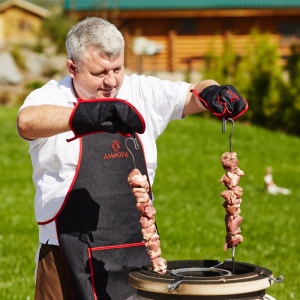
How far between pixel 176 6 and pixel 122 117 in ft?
112

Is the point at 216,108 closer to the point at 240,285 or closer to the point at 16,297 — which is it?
the point at 240,285

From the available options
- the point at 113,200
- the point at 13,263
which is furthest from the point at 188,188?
the point at 113,200

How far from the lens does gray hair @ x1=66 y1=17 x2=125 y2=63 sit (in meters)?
4.10

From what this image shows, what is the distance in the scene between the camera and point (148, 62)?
38000 millimetres

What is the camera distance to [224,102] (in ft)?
13.0

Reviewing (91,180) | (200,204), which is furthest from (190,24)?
(91,180)

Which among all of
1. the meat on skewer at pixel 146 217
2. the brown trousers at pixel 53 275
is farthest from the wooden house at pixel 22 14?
the meat on skewer at pixel 146 217

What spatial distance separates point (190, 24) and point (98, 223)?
3596cm

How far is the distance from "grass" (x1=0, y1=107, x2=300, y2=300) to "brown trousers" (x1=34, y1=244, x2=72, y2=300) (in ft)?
9.13

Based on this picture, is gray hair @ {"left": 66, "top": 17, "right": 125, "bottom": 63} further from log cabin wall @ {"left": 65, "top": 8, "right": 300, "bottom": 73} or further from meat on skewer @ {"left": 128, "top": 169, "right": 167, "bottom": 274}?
log cabin wall @ {"left": 65, "top": 8, "right": 300, "bottom": 73}

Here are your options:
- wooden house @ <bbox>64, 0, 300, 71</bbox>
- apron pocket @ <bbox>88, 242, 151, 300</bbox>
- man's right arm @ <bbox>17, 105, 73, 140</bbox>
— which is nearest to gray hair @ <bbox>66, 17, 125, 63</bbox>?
man's right arm @ <bbox>17, 105, 73, 140</bbox>

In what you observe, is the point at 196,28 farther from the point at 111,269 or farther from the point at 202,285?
the point at 202,285

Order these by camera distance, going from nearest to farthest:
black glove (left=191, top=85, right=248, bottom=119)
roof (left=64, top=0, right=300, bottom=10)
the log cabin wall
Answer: black glove (left=191, top=85, right=248, bottom=119), roof (left=64, top=0, right=300, bottom=10), the log cabin wall

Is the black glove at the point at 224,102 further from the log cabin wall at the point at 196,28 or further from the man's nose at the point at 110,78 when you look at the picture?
the log cabin wall at the point at 196,28
